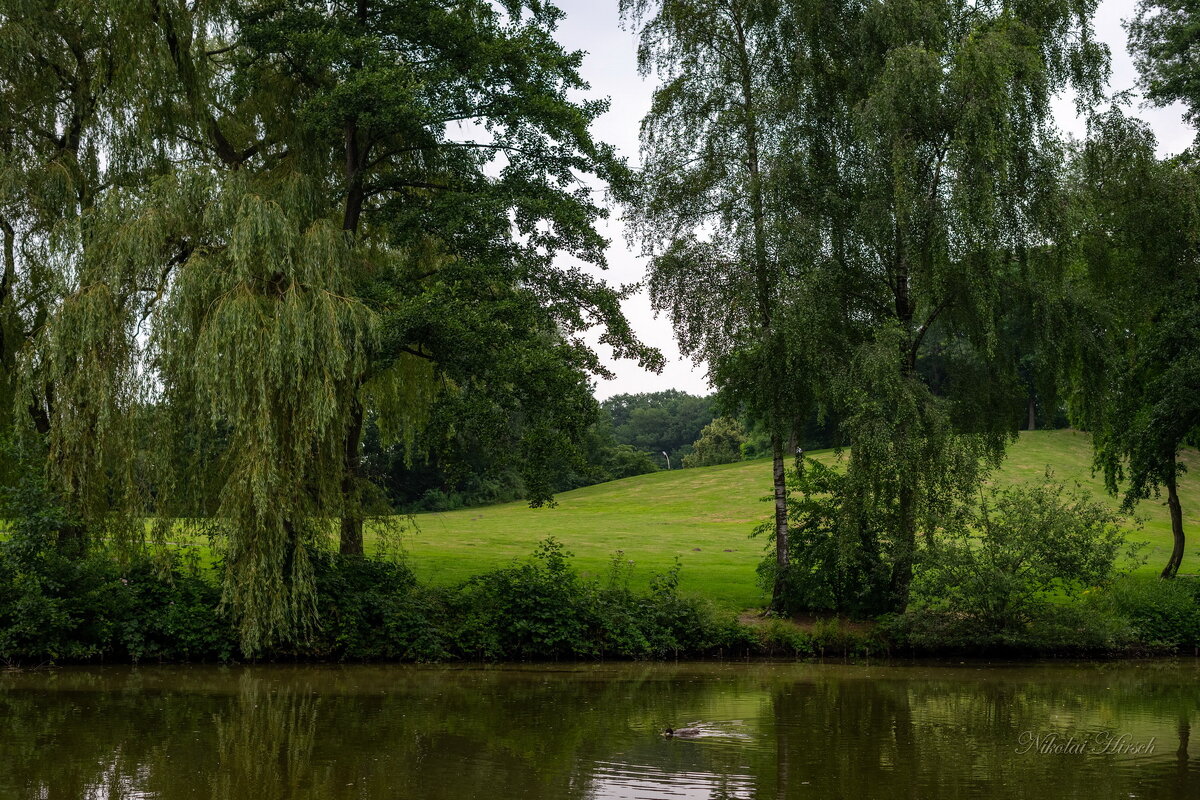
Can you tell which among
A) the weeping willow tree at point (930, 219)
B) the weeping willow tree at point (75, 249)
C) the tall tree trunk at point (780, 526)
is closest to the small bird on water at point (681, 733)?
the weeping willow tree at point (930, 219)

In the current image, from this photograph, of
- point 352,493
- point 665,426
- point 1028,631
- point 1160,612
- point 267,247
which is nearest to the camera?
point 267,247

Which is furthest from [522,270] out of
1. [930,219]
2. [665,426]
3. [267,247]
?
[665,426]

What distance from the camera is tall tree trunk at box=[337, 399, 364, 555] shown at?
2125 centimetres

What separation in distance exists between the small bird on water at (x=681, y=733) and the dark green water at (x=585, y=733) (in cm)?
22

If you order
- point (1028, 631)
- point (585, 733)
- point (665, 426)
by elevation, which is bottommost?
point (1028, 631)

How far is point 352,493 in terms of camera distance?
2138 centimetres

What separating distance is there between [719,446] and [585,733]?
76.0 m

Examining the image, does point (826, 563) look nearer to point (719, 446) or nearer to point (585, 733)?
point (585, 733)

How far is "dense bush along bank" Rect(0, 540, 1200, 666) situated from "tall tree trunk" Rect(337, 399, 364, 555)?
521 mm

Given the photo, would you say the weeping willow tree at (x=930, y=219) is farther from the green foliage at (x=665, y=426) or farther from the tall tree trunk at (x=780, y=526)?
the green foliage at (x=665, y=426)

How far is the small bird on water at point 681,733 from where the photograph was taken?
1413 centimetres

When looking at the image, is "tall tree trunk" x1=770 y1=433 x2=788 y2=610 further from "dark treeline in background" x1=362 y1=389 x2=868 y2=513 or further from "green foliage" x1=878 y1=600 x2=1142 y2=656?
"green foliage" x1=878 y1=600 x2=1142 y2=656

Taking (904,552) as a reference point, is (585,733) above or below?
below

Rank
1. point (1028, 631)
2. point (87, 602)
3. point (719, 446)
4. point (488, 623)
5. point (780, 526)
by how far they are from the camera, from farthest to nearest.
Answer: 1. point (719, 446)
2. point (780, 526)
3. point (1028, 631)
4. point (488, 623)
5. point (87, 602)
